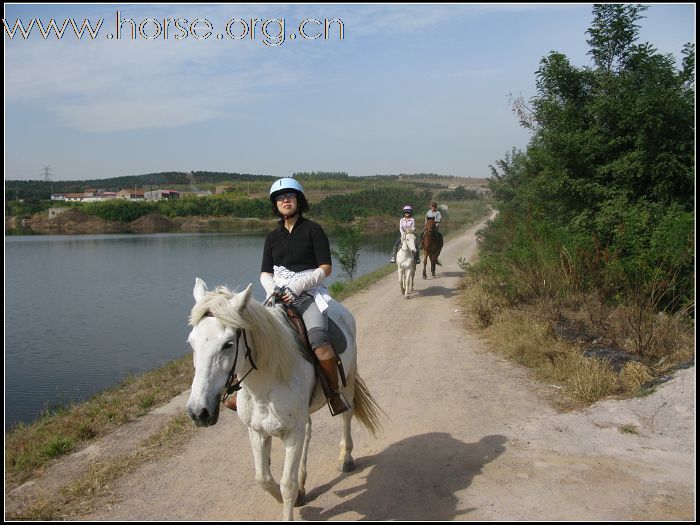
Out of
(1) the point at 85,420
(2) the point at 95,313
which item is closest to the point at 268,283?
(1) the point at 85,420

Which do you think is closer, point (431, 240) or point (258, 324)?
point (258, 324)

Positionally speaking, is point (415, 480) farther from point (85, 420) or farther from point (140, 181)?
point (140, 181)

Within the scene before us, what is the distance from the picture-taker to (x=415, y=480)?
4.64 metres

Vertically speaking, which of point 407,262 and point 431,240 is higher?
point 431,240

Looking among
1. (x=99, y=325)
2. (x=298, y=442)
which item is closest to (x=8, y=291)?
(x=99, y=325)

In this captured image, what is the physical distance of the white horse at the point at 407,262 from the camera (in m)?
13.7

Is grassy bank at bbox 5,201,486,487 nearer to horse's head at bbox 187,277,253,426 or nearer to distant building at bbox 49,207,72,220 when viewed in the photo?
horse's head at bbox 187,277,253,426

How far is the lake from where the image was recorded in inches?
417

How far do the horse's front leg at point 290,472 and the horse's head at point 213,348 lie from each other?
69 cm

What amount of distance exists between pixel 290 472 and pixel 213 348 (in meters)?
1.16

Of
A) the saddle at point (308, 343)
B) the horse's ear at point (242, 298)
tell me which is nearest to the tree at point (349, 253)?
the saddle at point (308, 343)

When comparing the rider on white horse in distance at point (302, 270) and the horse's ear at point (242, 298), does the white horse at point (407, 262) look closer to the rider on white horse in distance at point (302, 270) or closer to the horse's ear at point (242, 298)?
the rider on white horse in distance at point (302, 270)

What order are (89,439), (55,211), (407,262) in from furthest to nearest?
1. (55,211)
2. (407,262)
3. (89,439)

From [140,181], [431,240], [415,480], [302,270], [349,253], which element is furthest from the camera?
[140,181]
